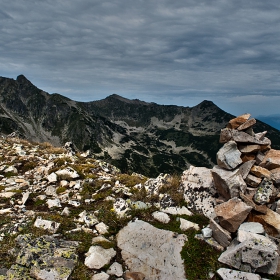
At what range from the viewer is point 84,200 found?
13.3 metres

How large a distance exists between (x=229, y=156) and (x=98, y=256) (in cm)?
764

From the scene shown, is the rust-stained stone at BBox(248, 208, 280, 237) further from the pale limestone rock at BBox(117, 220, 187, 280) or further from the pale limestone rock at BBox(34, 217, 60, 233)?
the pale limestone rock at BBox(34, 217, 60, 233)

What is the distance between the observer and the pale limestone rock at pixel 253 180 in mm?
10527

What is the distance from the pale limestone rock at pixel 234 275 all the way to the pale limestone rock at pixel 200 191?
132 inches

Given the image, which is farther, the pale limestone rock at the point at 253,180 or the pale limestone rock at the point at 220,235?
the pale limestone rock at the point at 253,180

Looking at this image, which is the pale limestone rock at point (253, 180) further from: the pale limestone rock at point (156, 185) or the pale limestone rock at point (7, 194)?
the pale limestone rock at point (7, 194)

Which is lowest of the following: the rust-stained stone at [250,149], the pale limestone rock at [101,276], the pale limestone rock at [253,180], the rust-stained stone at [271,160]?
the pale limestone rock at [101,276]

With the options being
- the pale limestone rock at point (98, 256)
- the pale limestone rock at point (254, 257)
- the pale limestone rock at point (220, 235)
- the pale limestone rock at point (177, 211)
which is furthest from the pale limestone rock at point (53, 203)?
the pale limestone rock at point (254, 257)

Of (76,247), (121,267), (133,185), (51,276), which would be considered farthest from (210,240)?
(133,185)

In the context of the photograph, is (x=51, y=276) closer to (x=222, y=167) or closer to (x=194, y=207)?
(x=194, y=207)

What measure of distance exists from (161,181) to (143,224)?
14.5 feet

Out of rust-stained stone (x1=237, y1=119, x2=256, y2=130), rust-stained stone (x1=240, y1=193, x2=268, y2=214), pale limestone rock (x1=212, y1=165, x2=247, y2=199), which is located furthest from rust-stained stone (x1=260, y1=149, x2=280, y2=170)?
rust-stained stone (x1=240, y1=193, x2=268, y2=214)

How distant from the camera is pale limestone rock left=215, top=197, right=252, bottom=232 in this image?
8977 mm

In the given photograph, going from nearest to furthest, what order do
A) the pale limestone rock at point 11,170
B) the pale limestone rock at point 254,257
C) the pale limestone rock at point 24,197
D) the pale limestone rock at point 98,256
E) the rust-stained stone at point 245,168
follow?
the pale limestone rock at point 254,257 < the pale limestone rock at point 98,256 < the rust-stained stone at point 245,168 < the pale limestone rock at point 24,197 < the pale limestone rock at point 11,170
